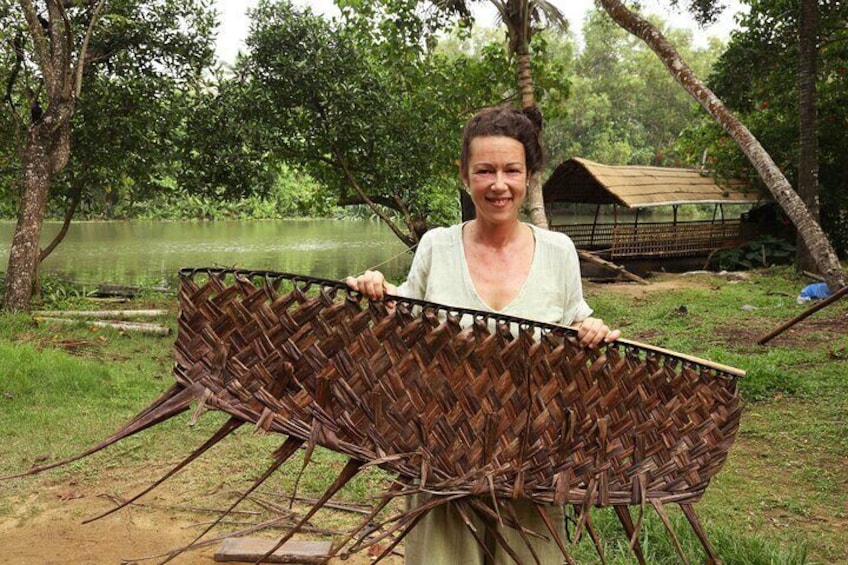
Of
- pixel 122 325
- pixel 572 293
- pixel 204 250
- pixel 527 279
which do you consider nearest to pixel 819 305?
pixel 572 293

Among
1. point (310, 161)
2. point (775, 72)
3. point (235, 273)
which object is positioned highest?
point (775, 72)

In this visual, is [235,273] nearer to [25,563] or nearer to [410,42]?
[25,563]

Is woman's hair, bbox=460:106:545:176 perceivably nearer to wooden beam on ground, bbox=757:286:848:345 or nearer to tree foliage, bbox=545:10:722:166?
wooden beam on ground, bbox=757:286:848:345

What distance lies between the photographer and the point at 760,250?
42.9 feet

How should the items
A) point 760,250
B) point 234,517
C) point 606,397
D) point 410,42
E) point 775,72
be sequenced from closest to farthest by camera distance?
point 606,397 < point 234,517 < point 410,42 < point 775,72 < point 760,250

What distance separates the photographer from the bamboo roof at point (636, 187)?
12414 millimetres

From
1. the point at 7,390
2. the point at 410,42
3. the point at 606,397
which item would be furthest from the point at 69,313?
the point at 606,397

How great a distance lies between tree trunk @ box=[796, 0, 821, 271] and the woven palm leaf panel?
27.4 feet

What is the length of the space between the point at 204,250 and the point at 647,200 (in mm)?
10789

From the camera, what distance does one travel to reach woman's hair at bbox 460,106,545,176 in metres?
1.57

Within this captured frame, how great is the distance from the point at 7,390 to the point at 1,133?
17.0ft

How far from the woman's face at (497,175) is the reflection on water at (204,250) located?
343 inches

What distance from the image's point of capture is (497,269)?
1643mm

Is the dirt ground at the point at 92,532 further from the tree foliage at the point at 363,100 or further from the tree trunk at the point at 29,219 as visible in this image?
the tree foliage at the point at 363,100
